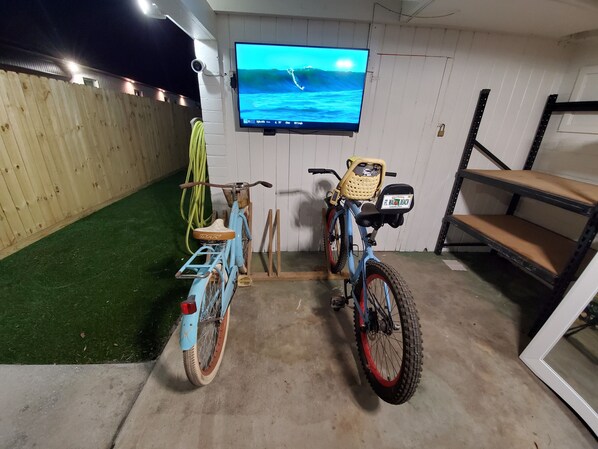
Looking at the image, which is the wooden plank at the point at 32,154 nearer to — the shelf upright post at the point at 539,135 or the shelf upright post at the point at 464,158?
the shelf upright post at the point at 464,158

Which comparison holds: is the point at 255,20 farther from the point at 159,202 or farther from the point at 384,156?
the point at 159,202

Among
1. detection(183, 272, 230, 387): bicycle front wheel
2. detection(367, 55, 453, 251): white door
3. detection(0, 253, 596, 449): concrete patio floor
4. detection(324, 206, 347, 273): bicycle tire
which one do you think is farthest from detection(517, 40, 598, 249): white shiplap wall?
detection(183, 272, 230, 387): bicycle front wheel

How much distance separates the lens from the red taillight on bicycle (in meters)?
1.09

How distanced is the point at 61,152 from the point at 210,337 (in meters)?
3.20

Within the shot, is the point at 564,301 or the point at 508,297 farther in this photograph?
the point at 508,297

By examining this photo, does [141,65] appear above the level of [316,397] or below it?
above

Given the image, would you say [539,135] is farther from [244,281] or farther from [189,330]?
[189,330]

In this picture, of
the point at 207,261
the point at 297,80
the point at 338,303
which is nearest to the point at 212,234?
the point at 207,261

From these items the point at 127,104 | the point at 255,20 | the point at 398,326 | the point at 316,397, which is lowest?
the point at 316,397

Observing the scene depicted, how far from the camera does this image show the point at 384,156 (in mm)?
2465

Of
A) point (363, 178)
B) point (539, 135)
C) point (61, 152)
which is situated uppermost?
point (539, 135)

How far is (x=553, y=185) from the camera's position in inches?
73.8

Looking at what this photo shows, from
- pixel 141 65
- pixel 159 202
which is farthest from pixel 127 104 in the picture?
pixel 141 65

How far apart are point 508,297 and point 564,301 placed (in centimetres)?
88
